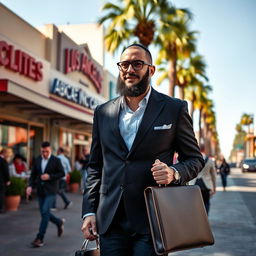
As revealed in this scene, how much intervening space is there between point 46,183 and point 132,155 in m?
5.43

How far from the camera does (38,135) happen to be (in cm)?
1777

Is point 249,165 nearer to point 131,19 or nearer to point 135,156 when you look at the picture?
point 131,19

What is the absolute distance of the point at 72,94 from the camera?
18594 millimetres

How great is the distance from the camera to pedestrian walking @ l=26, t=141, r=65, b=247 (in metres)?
7.30

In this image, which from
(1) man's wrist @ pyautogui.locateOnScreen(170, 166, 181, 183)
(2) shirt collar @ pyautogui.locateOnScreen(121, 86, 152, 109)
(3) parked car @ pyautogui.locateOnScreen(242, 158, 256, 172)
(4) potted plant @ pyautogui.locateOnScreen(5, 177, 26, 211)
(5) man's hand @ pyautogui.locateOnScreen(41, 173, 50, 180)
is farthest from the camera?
(3) parked car @ pyautogui.locateOnScreen(242, 158, 256, 172)

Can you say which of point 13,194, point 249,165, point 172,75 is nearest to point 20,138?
point 13,194

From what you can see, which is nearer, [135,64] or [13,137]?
[135,64]

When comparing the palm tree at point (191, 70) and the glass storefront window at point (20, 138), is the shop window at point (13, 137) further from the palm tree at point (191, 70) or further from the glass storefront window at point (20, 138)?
the palm tree at point (191, 70)

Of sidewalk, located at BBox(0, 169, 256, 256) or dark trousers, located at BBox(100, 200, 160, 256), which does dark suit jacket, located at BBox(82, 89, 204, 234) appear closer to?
dark trousers, located at BBox(100, 200, 160, 256)

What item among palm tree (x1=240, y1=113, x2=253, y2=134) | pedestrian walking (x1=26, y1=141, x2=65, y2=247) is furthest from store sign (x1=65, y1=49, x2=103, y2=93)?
palm tree (x1=240, y1=113, x2=253, y2=134)

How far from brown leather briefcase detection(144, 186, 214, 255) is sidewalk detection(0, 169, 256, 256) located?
4419 millimetres

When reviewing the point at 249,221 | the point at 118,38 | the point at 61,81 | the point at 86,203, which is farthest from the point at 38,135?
the point at 86,203

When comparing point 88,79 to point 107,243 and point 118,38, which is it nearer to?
point 118,38

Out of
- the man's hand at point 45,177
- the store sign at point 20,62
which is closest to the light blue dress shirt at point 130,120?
the man's hand at point 45,177
